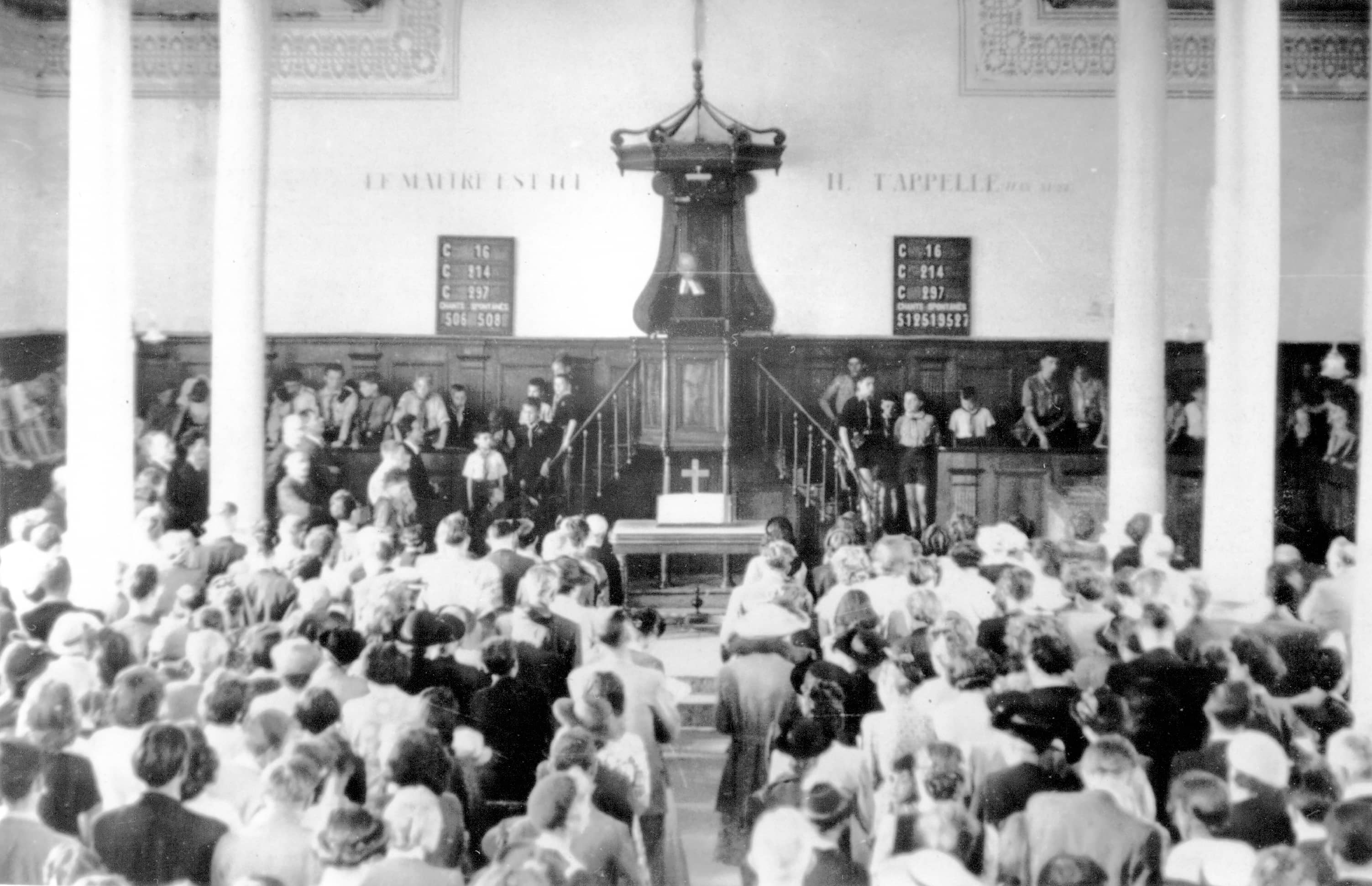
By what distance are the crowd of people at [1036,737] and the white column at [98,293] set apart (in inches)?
152

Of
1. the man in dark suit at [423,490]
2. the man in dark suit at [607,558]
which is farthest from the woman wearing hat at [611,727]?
the man in dark suit at [423,490]

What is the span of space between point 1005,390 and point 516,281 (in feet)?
15.9

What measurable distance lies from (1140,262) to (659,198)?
15.1ft

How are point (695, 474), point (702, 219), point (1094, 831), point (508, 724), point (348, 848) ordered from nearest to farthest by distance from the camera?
point (348, 848), point (1094, 831), point (508, 724), point (695, 474), point (702, 219)

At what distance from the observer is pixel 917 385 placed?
12.8m

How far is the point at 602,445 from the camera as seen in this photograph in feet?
38.9

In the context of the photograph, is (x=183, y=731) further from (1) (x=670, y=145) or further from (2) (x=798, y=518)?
(1) (x=670, y=145)

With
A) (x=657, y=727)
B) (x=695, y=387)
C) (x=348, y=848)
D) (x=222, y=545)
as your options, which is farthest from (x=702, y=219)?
(x=348, y=848)

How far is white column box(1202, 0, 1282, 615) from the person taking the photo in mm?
7578

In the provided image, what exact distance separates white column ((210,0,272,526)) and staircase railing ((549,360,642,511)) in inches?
118

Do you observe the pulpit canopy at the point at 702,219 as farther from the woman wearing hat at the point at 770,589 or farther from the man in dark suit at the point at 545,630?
the man in dark suit at the point at 545,630

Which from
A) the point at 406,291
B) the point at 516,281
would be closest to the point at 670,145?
the point at 516,281

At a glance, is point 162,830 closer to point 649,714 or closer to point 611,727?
point 611,727

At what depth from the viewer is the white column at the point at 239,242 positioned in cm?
909
